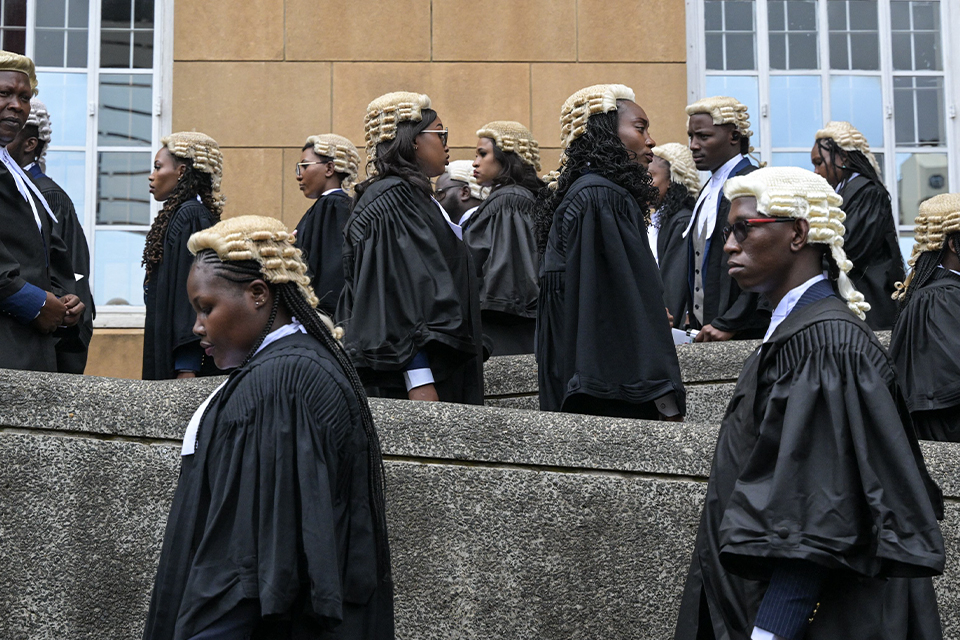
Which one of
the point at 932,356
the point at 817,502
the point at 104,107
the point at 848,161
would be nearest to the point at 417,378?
the point at 932,356

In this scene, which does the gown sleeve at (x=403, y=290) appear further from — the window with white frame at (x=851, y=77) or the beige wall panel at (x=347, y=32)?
the window with white frame at (x=851, y=77)

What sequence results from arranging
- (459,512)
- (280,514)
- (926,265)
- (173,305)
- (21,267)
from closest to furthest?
(280,514) < (459,512) < (21,267) < (926,265) < (173,305)

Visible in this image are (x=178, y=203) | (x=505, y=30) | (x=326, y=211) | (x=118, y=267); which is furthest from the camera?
(x=118, y=267)

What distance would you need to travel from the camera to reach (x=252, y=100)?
10945 millimetres

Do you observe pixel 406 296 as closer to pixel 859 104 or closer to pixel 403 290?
pixel 403 290

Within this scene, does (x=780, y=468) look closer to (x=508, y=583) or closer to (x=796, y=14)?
(x=508, y=583)

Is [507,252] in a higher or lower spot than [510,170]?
lower

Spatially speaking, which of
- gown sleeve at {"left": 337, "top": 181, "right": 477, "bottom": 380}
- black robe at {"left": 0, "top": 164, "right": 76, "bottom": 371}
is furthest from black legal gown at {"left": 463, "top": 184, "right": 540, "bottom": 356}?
black robe at {"left": 0, "top": 164, "right": 76, "bottom": 371}

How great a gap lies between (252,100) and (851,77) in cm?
515

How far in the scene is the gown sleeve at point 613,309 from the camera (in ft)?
18.8

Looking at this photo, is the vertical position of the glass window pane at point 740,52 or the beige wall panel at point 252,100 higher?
the glass window pane at point 740,52

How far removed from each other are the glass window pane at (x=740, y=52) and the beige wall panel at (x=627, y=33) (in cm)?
71

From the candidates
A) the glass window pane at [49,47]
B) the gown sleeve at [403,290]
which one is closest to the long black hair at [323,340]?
the gown sleeve at [403,290]

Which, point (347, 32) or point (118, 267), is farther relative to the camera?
point (118, 267)
